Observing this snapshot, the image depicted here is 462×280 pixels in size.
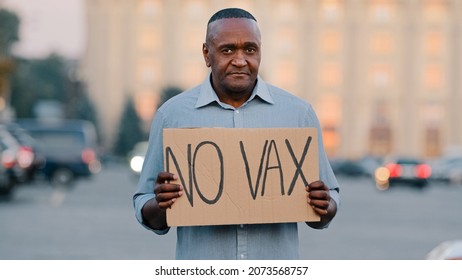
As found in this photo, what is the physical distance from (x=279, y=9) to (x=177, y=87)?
1306cm

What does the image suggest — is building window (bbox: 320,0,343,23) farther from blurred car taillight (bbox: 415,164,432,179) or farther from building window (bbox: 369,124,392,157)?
blurred car taillight (bbox: 415,164,432,179)

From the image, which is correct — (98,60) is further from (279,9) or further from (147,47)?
(279,9)

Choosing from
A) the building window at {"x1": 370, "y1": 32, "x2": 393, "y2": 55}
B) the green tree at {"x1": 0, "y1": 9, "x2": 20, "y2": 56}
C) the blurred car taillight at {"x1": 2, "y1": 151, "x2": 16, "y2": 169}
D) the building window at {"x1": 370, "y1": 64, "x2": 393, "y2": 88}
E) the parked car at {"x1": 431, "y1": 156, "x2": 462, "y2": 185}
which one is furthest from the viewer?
the building window at {"x1": 370, "y1": 64, "x2": 393, "y2": 88}

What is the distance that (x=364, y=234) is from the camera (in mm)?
19922

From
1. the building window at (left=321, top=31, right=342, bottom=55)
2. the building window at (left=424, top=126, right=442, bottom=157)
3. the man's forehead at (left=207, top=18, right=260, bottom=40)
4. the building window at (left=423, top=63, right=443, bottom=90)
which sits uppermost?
the building window at (left=321, top=31, right=342, bottom=55)

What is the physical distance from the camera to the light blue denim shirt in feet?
12.7

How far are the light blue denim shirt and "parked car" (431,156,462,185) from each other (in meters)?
52.5

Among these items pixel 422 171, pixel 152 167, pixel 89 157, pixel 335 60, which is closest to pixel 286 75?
pixel 335 60

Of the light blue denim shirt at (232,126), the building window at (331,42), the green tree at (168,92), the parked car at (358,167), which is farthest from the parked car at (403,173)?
the building window at (331,42)

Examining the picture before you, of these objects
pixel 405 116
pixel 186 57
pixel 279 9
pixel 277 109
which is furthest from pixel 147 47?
pixel 277 109

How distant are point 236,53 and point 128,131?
351 feet

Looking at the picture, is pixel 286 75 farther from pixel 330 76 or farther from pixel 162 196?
pixel 162 196

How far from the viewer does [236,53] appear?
151 inches

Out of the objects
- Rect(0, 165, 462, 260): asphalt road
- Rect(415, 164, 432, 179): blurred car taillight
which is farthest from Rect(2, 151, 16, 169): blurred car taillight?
Rect(415, 164, 432, 179): blurred car taillight
